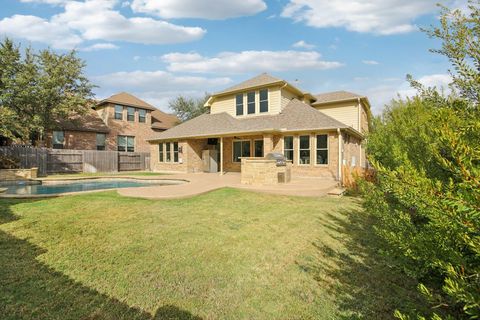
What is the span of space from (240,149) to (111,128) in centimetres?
1726

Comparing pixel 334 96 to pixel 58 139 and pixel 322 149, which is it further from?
pixel 58 139

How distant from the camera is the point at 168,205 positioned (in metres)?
8.95

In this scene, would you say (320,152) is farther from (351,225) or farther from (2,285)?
(2,285)

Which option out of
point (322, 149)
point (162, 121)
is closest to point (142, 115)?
point (162, 121)

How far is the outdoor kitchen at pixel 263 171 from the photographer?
13102 millimetres

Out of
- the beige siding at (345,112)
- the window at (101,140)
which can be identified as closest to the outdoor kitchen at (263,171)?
the beige siding at (345,112)

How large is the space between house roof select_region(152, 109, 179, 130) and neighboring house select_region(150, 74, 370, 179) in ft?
28.9

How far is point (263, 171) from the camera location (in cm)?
1312

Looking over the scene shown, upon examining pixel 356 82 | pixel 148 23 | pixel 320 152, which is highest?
pixel 148 23

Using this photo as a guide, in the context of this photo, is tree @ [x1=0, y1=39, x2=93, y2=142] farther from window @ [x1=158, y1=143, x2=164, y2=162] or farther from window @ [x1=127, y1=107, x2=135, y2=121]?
window @ [x1=158, y1=143, x2=164, y2=162]

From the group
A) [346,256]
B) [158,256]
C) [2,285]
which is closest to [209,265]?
[158,256]

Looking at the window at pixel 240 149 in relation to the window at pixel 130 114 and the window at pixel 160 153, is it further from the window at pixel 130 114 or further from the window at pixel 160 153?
the window at pixel 130 114

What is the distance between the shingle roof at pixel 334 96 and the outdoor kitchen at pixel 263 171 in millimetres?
11711

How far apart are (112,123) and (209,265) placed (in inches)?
1139
